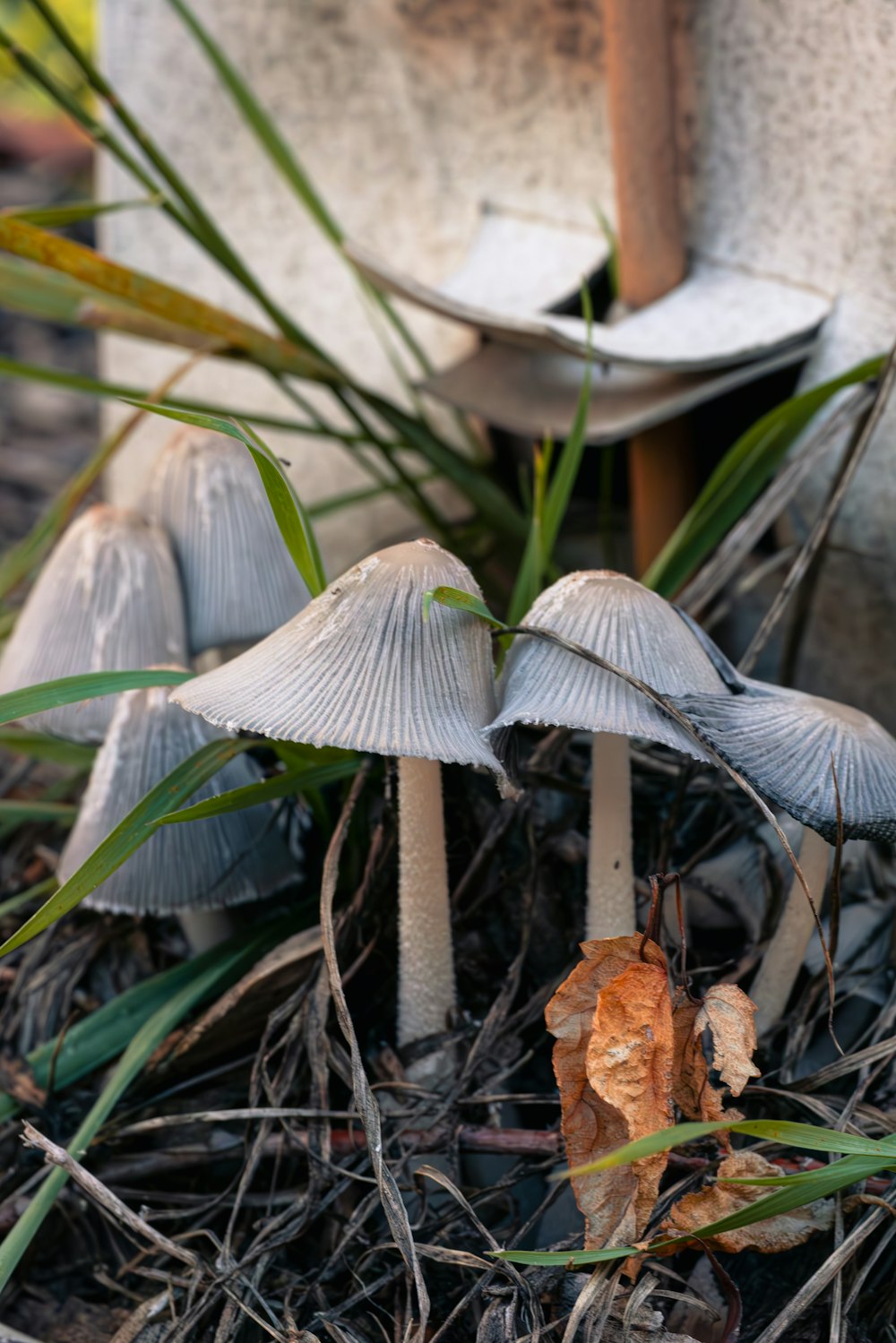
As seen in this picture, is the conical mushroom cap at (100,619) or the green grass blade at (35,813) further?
the green grass blade at (35,813)

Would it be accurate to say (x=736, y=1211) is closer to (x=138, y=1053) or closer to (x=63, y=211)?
(x=138, y=1053)

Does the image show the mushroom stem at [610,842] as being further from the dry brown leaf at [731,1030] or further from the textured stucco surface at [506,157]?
the textured stucco surface at [506,157]

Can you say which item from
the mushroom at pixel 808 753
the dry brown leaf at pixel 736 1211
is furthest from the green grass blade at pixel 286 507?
the dry brown leaf at pixel 736 1211

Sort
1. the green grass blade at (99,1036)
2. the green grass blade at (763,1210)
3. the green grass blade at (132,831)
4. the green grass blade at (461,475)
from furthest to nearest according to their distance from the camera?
the green grass blade at (461,475) → the green grass blade at (99,1036) → the green grass blade at (132,831) → the green grass blade at (763,1210)

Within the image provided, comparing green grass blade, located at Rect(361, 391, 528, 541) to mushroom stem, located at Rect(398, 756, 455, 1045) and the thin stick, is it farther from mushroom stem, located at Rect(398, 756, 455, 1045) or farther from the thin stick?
the thin stick

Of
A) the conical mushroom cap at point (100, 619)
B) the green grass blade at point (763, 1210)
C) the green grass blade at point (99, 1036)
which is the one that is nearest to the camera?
the green grass blade at point (763, 1210)

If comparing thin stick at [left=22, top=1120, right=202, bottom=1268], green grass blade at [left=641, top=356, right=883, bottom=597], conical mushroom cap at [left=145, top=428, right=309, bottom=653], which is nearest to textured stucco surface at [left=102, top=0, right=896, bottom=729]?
green grass blade at [left=641, top=356, right=883, bottom=597]

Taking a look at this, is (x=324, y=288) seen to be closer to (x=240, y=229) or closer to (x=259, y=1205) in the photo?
(x=240, y=229)

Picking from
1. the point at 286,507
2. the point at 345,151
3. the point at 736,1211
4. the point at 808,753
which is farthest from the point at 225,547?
the point at 345,151
